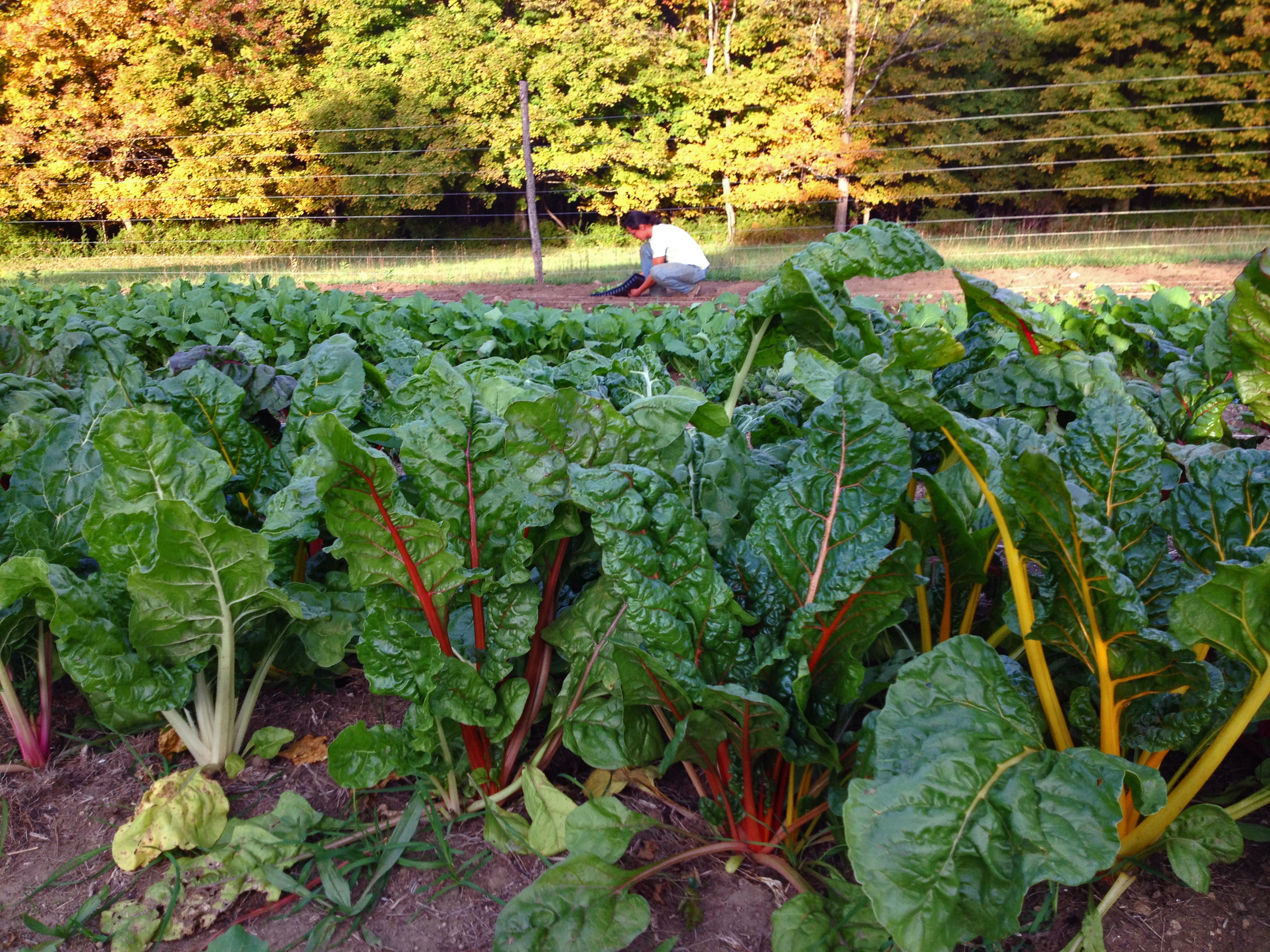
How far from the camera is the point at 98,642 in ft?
5.10

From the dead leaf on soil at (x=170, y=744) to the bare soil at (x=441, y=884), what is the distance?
1.1 inches

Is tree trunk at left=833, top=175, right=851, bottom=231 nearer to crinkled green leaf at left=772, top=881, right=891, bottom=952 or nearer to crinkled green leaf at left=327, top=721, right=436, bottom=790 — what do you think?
crinkled green leaf at left=327, top=721, right=436, bottom=790

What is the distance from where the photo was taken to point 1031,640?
130 cm

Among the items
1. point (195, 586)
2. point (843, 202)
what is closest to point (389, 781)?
point (195, 586)

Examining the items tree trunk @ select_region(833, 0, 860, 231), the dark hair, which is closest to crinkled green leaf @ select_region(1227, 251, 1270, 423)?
the dark hair

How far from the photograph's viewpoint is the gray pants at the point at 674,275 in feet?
29.2

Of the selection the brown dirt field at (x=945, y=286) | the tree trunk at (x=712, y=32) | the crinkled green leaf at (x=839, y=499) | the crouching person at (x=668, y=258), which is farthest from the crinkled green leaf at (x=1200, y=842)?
the tree trunk at (x=712, y=32)

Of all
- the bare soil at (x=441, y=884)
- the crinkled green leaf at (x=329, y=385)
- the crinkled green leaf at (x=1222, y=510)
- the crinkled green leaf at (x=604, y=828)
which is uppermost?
the crinkled green leaf at (x=329, y=385)

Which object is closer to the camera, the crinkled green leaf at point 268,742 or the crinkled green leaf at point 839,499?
the crinkled green leaf at point 839,499

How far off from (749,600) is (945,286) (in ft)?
A: 27.7

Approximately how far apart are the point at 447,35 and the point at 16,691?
1871 centimetres

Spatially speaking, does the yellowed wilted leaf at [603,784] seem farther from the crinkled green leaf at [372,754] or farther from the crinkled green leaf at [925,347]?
the crinkled green leaf at [925,347]

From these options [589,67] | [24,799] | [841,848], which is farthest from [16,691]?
[589,67]

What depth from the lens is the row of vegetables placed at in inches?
44.8
